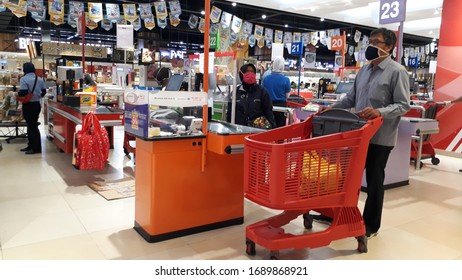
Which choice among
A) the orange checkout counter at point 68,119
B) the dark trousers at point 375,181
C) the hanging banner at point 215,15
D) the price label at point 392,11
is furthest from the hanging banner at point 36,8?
the dark trousers at point 375,181

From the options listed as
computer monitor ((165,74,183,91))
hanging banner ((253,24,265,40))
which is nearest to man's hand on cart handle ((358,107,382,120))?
computer monitor ((165,74,183,91))

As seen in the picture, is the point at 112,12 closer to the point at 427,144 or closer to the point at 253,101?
the point at 253,101

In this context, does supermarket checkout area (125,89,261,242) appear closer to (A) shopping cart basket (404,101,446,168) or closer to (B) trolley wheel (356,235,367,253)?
(B) trolley wheel (356,235,367,253)

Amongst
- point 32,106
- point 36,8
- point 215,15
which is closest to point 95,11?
point 36,8

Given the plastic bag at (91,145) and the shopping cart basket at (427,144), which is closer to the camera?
the plastic bag at (91,145)

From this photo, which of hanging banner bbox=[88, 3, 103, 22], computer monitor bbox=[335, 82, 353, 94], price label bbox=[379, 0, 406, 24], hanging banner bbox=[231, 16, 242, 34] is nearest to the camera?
price label bbox=[379, 0, 406, 24]

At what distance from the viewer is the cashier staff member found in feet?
10.5

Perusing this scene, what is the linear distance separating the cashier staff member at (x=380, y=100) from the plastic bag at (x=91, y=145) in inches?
135

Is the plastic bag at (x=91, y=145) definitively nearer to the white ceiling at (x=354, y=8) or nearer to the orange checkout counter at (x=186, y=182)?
the orange checkout counter at (x=186, y=182)

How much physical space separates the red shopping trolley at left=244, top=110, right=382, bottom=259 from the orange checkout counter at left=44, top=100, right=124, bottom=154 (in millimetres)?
3274

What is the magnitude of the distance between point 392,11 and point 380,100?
297 cm

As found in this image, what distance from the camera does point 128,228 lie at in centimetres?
361

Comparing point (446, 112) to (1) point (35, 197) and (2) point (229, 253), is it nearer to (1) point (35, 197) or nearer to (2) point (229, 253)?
(2) point (229, 253)

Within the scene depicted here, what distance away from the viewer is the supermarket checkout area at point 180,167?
3.18 metres
